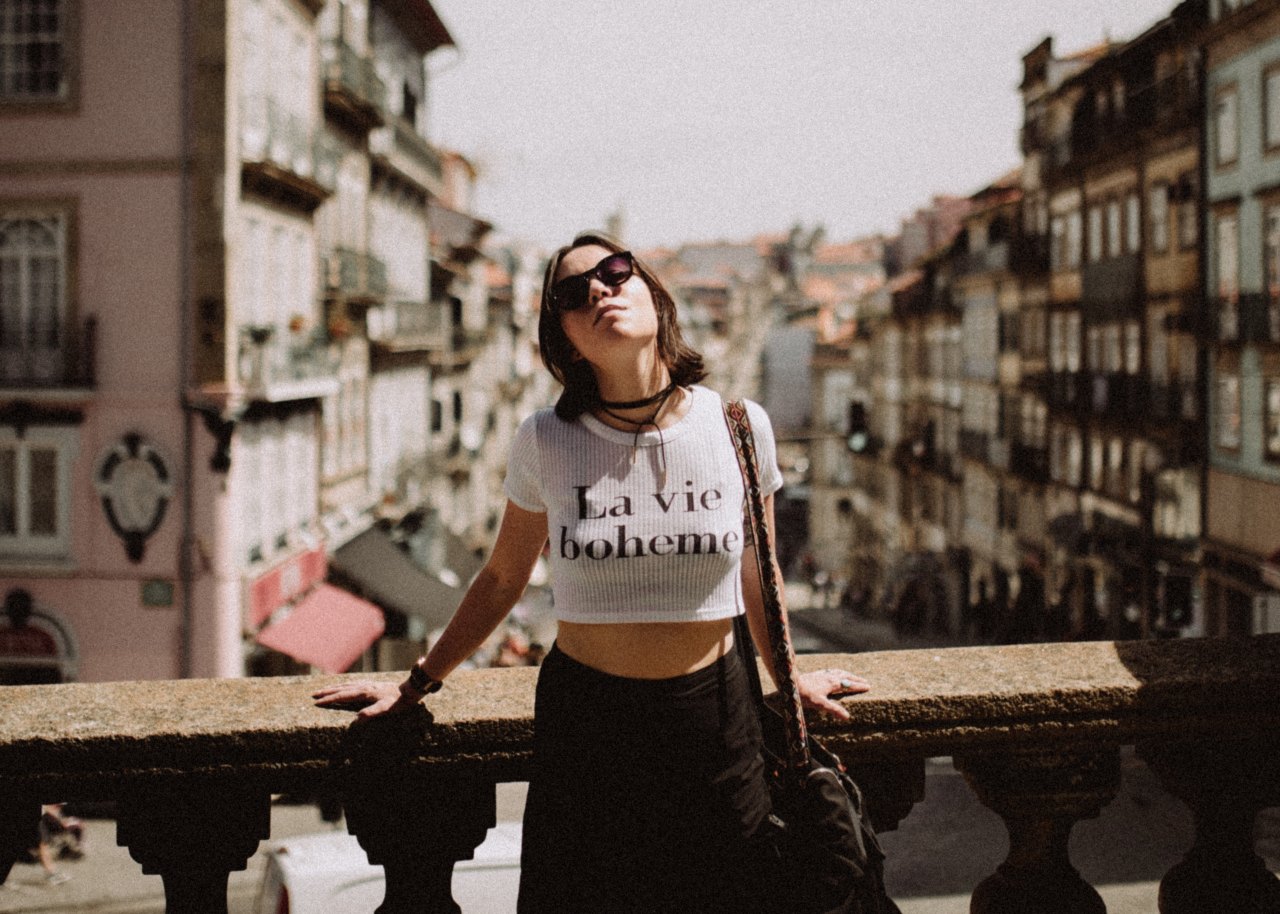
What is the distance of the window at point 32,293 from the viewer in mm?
23734

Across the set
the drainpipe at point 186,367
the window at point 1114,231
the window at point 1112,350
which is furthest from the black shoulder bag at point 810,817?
the window at point 1114,231

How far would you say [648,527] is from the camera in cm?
294

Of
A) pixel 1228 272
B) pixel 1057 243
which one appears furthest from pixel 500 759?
pixel 1057 243

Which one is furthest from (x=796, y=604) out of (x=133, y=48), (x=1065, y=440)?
(x=133, y=48)

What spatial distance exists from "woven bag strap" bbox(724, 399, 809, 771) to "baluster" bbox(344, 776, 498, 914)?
27.3 inches

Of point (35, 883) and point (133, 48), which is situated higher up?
point (133, 48)

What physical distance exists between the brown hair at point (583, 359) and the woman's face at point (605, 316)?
0.03 meters

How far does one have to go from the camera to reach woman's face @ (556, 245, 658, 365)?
3055 mm

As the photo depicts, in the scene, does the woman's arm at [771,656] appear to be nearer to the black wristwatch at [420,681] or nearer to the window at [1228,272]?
the black wristwatch at [420,681]

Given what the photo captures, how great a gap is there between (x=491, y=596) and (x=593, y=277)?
71 cm

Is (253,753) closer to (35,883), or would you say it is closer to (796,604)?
(35,883)

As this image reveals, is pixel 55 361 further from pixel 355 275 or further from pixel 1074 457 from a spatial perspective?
pixel 1074 457

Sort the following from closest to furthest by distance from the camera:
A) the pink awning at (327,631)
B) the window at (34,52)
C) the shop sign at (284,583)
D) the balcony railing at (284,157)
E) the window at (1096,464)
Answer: the pink awning at (327,631) < the window at (34,52) < the balcony railing at (284,157) < the shop sign at (284,583) < the window at (1096,464)

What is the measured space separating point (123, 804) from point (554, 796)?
2.82 feet
